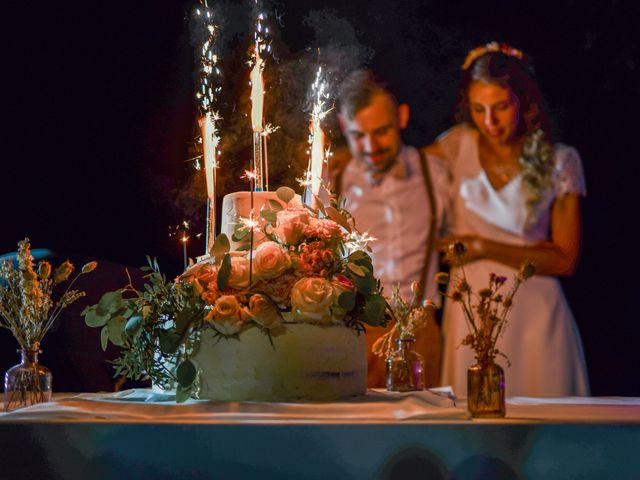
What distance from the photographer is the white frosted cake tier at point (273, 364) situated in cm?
123

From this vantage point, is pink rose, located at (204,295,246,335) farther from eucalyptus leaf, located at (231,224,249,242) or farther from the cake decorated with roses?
eucalyptus leaf, located at (231,224,249,242)

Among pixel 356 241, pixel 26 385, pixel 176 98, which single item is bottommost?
pixel 26 385

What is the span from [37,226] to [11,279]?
2.76 metres

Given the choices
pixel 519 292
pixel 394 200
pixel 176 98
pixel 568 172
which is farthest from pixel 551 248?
pixel 176 98

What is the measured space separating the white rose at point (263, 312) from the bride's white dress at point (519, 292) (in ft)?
8.91

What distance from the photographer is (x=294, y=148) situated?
420 cm

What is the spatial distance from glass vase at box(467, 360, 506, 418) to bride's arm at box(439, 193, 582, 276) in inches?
112

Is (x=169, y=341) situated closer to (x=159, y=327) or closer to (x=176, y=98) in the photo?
(x=159, y=327)

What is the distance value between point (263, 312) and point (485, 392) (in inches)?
11.8

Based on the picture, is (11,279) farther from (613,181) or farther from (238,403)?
(613,181)

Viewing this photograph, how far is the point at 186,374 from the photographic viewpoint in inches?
48.8

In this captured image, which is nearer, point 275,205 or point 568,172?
point 275,205

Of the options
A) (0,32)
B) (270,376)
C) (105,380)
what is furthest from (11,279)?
(0,32)

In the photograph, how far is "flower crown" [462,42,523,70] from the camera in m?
4.14
